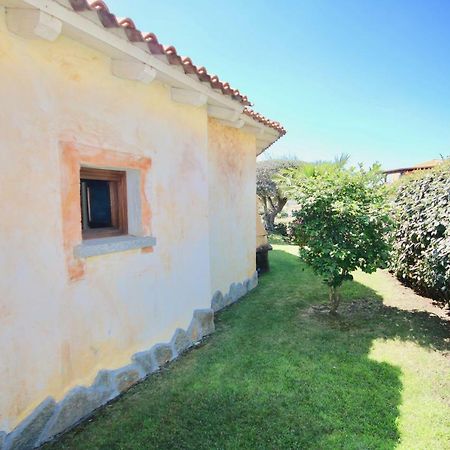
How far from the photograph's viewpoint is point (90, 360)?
341cm

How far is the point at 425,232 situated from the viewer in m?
6.09

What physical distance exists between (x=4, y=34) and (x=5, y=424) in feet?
11.8

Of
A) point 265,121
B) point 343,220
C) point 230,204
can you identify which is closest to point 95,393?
point 230,204

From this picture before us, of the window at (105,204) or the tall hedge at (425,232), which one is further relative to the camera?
the tall hedge at (425,232)

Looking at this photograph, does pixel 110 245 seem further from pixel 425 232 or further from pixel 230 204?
pixel 425 232

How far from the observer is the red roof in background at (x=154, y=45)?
2565 mm

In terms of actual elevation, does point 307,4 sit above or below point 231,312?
above

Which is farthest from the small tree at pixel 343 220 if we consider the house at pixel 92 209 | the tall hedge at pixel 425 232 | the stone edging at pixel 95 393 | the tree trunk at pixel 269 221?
the tree trunk at pixel 269 221

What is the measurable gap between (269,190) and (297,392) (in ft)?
72.8

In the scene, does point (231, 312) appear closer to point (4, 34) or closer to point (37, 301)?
point (37, 301)

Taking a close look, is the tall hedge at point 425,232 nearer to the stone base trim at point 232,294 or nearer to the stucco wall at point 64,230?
the stone base trim at point 232,294

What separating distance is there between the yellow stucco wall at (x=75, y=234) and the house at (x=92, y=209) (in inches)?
0.5

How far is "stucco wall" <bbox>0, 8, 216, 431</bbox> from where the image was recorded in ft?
8.63

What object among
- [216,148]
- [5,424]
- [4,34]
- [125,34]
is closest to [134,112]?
[125,34]
